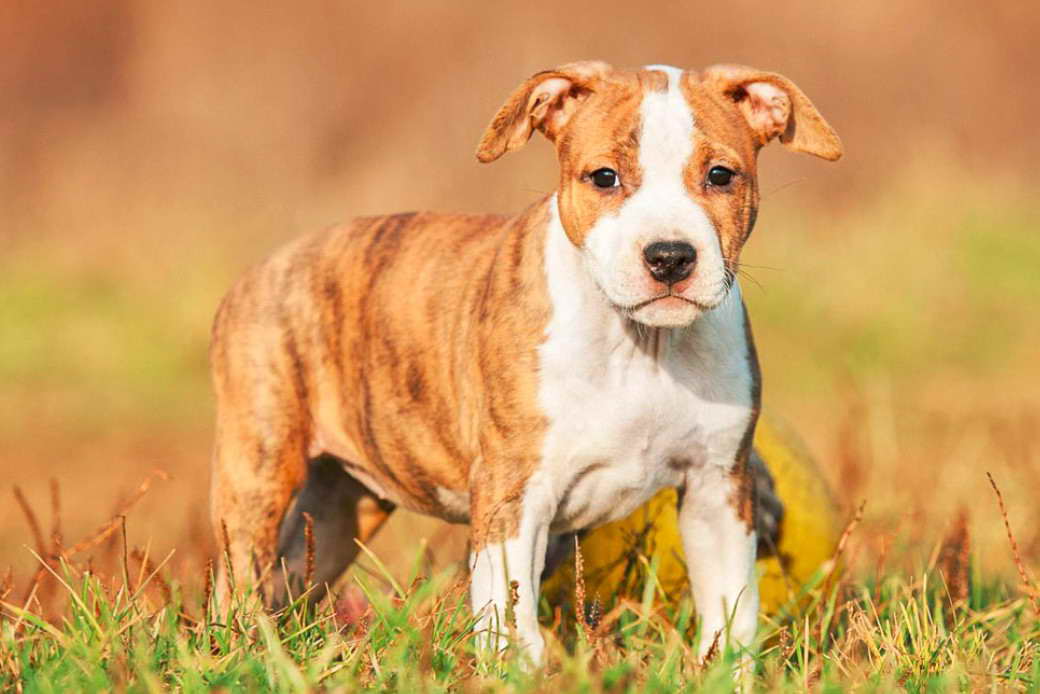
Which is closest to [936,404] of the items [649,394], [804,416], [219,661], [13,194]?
[804,416]

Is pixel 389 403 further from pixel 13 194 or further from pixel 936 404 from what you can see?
pixel 13 194

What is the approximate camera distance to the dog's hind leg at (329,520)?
599 cm

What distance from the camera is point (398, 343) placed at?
5.26 m

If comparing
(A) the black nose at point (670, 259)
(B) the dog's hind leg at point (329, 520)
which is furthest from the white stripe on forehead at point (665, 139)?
(B) the dog's hind leg at point (329, 520)

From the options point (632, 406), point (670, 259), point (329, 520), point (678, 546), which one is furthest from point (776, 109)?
point (329, 520)

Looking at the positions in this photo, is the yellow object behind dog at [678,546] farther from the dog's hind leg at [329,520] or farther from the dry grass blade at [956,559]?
the dog's hind leg at [329,520]

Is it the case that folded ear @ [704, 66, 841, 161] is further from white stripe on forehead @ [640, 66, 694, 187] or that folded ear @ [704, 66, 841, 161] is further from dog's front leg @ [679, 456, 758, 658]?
dog's front leg @ [679, 456, 758, 658]

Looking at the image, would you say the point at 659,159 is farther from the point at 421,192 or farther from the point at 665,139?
the point at 421,192

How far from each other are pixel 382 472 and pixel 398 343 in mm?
510

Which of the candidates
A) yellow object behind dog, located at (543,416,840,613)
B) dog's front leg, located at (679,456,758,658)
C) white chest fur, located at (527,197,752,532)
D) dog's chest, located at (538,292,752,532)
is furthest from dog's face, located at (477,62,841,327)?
yellow object behind dog, located at (543,416,840,613)

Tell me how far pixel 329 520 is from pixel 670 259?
8.16 feet

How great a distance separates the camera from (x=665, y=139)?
169 inches

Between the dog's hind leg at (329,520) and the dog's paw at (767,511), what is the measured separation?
1.48 metres

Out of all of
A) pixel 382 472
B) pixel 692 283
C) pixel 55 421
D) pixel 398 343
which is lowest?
pixel 55 421
